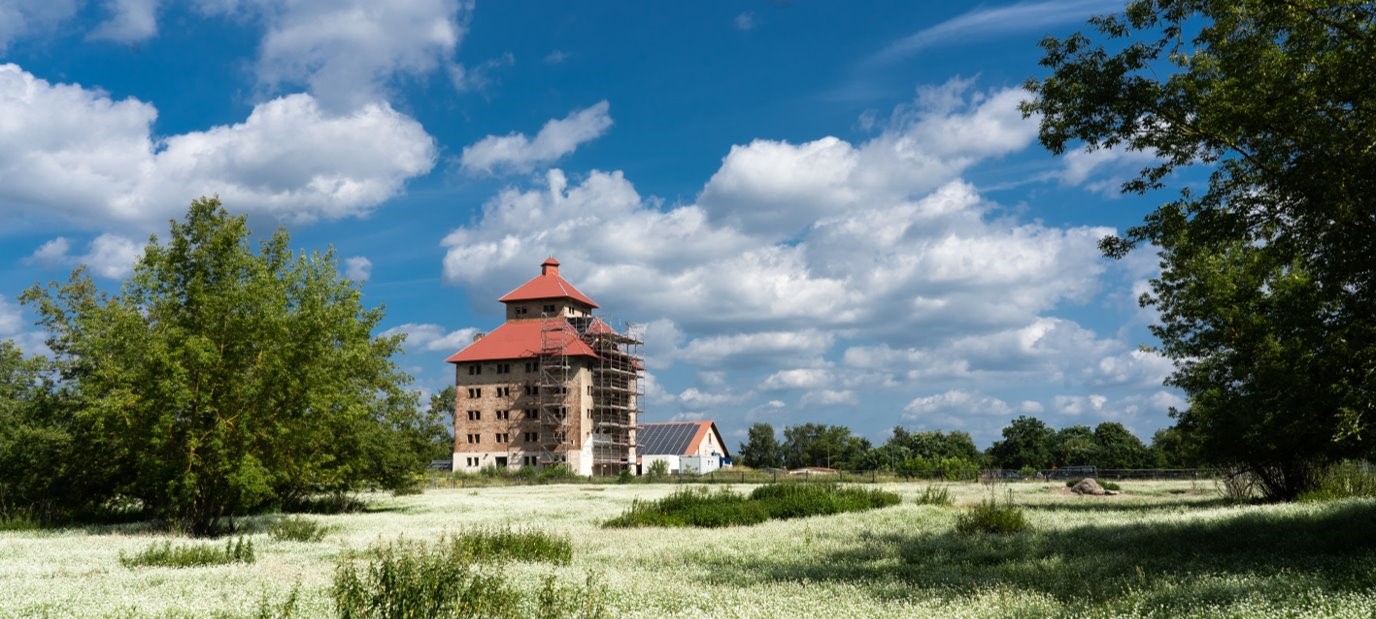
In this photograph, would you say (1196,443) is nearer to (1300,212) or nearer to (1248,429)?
(1248,429)

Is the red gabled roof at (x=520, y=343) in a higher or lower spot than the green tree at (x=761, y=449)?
higher

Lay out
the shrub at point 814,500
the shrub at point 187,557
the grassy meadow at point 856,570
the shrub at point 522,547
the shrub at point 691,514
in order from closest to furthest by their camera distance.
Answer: the grassy meadow at point 856,570 → the shrub at point 522,547 → the shrub at point 187,557 → the shrub at point 691,514 → the shrub at point 814,500

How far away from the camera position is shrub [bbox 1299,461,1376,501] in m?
25.6

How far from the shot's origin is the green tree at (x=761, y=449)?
167 metres

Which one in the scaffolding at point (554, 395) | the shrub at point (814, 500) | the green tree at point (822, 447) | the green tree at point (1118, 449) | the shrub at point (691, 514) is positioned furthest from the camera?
the green tree at point (822, 447)

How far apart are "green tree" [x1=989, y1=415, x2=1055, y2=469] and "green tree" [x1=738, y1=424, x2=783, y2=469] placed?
46168 millimetres

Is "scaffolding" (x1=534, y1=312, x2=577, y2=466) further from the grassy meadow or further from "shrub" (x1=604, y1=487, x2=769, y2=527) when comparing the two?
the grassy meadow

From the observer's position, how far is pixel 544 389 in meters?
98.3

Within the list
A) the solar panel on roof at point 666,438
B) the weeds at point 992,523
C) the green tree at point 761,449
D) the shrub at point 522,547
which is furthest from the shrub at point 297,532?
the green tree at point 761,449

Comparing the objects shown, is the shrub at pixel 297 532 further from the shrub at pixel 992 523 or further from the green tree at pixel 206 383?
the shrub at pixel 992 523

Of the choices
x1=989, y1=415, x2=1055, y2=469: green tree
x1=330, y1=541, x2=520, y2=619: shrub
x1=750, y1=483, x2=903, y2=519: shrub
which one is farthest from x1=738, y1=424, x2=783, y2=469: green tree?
x1=330, y1=541, x2=520, y2=619: shrub

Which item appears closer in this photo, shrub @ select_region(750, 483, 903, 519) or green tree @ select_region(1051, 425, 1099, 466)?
shrub @ select_region(750, 483, 903, 519)

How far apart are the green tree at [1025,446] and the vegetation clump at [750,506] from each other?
96.2 m

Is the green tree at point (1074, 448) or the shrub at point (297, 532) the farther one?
the green tree at point (1074, 448)
